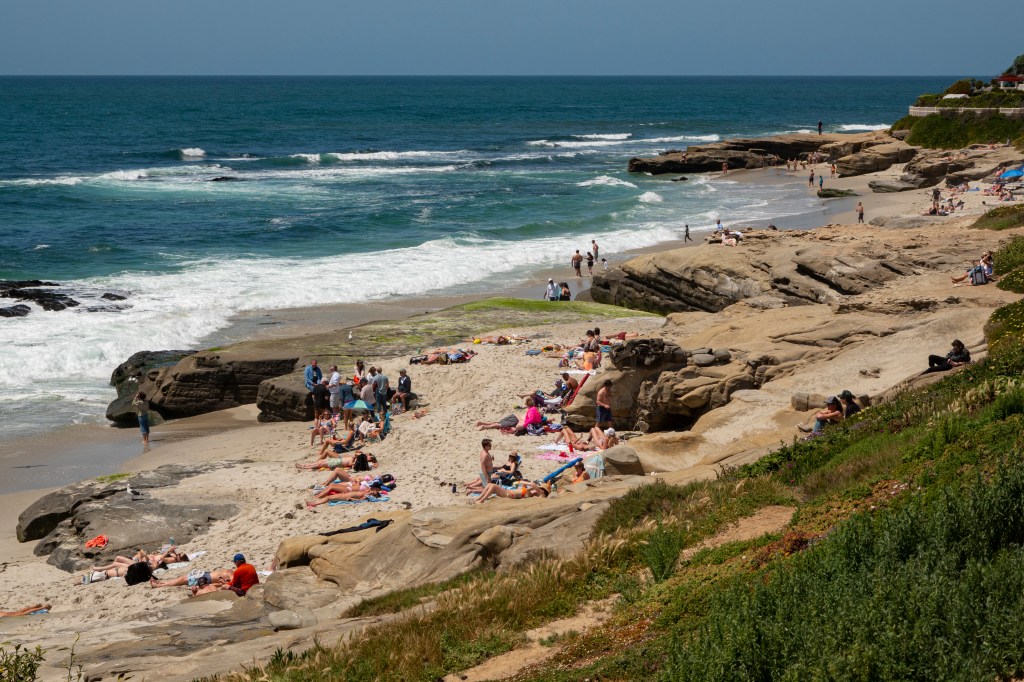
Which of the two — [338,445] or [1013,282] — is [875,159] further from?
[338,445]

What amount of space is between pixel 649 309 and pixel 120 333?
48.7 ft

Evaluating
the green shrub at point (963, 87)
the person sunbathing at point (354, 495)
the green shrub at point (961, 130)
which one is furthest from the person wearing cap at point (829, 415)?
the green shrub at point (963, 87)

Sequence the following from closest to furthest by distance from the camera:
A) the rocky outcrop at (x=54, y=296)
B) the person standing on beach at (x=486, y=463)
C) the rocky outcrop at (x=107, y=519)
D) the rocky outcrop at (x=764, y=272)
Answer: the rocky outcrop at (x=107, y=519) → the person standing on beach at (x=486, y=463) → the rocky outcrop at (x=764, y=272) → the rocky outcrop at (x=54, y=296)

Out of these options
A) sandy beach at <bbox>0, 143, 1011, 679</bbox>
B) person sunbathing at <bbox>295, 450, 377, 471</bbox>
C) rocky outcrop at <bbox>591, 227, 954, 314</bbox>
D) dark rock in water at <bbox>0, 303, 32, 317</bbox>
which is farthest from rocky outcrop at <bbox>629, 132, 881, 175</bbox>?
person sunbathing at <bbox>295, 450, 377, 471</bbox>

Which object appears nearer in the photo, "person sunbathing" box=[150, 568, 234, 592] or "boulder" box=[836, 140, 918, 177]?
"person sunbathing" box=[150, 568, 234, 592]

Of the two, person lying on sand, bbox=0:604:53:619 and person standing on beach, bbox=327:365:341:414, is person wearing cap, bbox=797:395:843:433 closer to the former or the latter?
person standing on beach, bbox=327:365:341:414

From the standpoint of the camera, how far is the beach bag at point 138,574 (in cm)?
1410

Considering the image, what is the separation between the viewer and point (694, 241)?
4141cm

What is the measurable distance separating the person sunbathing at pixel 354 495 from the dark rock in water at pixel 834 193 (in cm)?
3947

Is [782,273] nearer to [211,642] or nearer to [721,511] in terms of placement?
[721,511]

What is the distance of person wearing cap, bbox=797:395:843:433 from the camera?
13.4 metres

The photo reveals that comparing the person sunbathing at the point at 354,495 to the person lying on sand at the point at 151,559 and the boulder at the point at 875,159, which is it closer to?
the person lying on sand at the point at 151,559

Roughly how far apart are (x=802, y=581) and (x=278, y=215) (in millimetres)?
44500

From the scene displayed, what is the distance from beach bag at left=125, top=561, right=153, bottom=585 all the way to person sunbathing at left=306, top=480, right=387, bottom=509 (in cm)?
288
